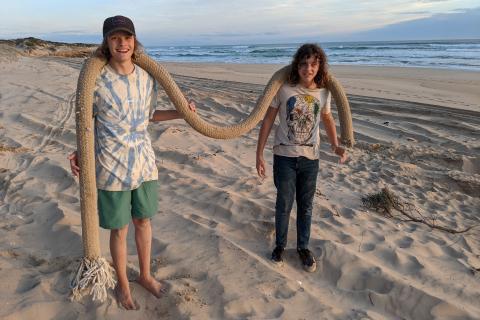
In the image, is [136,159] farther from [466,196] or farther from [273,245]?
[466,196]

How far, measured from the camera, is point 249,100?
1096 cm

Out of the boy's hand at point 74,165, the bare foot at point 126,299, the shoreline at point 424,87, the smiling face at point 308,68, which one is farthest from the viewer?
the shoreline at point 424,87

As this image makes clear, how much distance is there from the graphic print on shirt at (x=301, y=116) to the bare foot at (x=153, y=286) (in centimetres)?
147

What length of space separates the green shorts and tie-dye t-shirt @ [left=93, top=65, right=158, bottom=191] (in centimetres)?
6

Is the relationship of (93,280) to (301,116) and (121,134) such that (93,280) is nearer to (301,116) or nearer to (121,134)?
(121,134)

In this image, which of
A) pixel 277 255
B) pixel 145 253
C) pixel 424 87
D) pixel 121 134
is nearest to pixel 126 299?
pixel 145 253

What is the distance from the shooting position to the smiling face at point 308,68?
313cm

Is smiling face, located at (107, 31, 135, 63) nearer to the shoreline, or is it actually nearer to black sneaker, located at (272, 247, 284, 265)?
black sneaker, located at (272, 247, 284, 265)

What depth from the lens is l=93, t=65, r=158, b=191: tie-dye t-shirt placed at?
8.54 ft

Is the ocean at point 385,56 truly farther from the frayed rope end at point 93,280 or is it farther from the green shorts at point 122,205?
the frayed rope end at point 93,280

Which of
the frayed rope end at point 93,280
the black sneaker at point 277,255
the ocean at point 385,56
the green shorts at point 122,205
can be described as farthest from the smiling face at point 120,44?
the ocean at point 385,56

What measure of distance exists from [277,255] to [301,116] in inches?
46.1

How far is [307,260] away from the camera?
11.3 ft

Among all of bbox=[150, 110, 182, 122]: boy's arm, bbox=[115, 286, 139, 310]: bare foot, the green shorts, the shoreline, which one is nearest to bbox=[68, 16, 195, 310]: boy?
the green shorts
